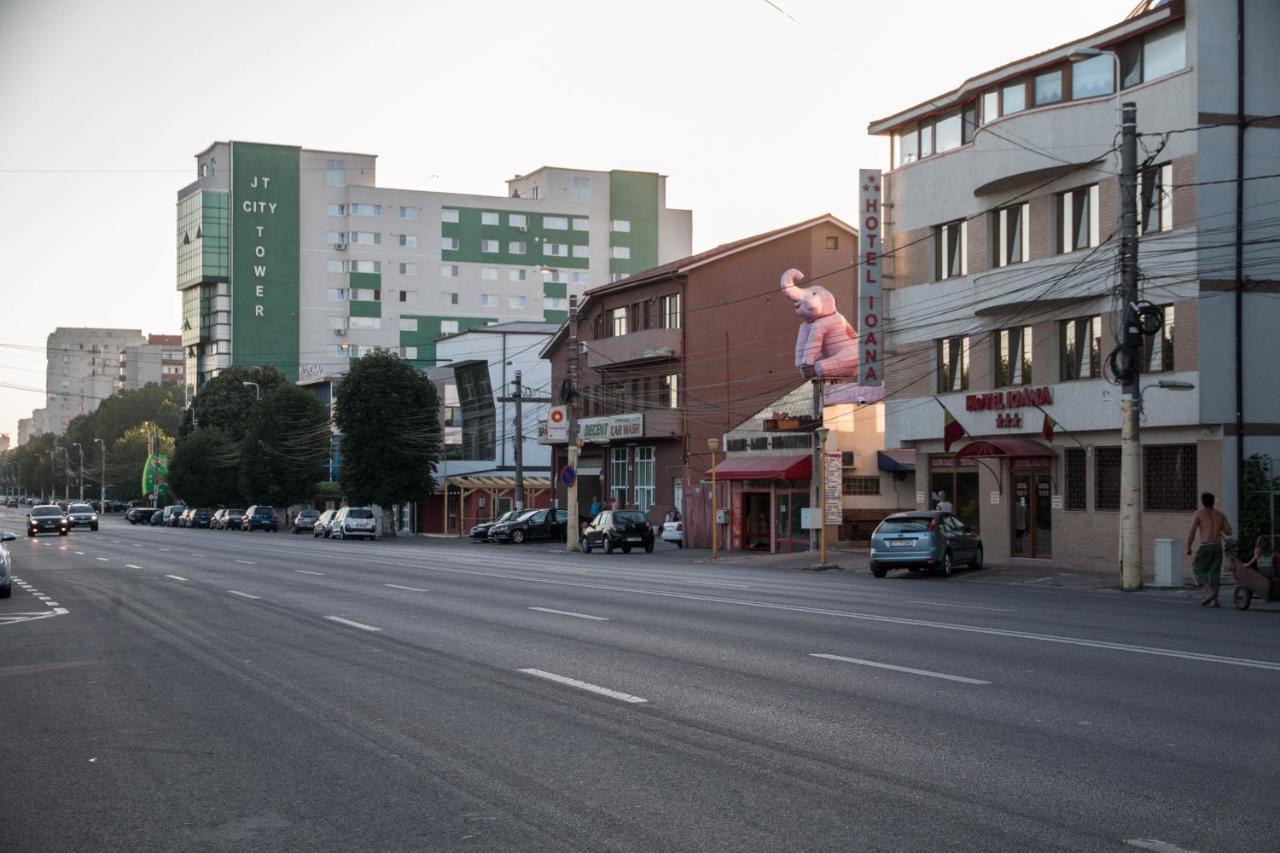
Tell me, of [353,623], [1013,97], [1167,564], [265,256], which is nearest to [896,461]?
[1013,97]

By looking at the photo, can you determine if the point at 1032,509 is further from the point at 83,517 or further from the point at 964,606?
the point at 83,517

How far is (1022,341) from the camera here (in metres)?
36.9

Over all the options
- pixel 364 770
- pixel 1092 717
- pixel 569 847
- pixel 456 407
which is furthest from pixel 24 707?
pixel 456 407

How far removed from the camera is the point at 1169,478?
32.4 metres

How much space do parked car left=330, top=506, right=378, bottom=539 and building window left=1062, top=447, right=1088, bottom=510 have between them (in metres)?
43.0

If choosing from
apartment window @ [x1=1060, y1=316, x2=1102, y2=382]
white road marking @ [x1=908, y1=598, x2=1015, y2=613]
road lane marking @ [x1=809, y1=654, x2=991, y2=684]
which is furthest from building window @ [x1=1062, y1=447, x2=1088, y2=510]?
road lane marking @ [x1=809, y1=654, x2=991, y2=684]

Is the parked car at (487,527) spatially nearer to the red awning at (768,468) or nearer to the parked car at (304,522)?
the red awning at (768,468)

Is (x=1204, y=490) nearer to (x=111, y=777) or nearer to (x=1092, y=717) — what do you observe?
(x=1092, y=717)

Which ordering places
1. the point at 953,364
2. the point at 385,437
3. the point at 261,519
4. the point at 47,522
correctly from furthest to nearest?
the point at 261,519 → the point at 385,437 → the point at 47,522 → the point at 953,364

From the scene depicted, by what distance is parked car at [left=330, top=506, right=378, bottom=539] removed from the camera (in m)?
70.6

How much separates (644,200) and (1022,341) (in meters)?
107

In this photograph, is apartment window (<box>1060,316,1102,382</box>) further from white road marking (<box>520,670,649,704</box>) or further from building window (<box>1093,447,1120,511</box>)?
white road marking (<box>520,670,649,704</box>)

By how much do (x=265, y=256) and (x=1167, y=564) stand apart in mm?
118243

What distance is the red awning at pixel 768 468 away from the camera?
4722 cm
